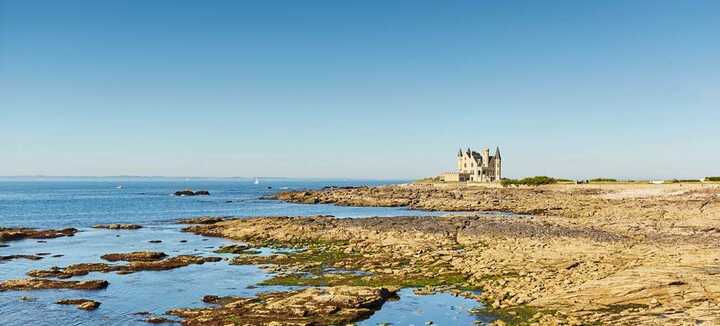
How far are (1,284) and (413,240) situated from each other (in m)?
26.4

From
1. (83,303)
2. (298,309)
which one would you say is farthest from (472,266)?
(83,303)

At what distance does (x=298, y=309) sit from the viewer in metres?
20.8

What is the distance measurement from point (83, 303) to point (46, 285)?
17.5ft

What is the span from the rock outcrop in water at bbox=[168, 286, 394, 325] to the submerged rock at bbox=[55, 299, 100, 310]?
12.9ft

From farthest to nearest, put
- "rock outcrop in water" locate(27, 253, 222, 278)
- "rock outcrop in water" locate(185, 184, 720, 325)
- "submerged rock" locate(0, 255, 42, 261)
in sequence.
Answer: "submerged rock" locate(0, 255, 42, 261)
"rock outcrop in water" locate(27, 253, 222, 278)
"rock outcrop in water" locate(185, 184, 720, 325)

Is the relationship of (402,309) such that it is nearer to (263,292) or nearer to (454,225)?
(263,292)

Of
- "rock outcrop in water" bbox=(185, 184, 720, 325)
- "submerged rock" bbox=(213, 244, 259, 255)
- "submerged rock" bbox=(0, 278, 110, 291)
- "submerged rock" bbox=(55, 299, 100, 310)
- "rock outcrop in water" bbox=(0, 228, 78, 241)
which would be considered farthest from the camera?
"rock outcrop in water" bbox=(0, 228, 78, 241)

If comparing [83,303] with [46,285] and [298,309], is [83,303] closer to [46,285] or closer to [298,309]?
[46,285]

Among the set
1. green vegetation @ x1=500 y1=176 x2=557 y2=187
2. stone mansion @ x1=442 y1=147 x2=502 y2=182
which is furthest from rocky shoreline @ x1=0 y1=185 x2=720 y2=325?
stone mansion @ x1=442 y1=147 x2=502 y2=182

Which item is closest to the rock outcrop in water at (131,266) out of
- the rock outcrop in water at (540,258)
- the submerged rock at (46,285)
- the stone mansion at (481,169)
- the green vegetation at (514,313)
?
the submerged rock at (46,285)

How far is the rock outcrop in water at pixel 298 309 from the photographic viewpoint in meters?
19.8

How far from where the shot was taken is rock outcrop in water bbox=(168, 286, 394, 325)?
781 inches

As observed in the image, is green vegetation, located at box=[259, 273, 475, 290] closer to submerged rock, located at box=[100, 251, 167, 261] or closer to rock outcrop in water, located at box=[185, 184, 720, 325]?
rock outcrop in water, located at box=[185, 184, 720, 325]

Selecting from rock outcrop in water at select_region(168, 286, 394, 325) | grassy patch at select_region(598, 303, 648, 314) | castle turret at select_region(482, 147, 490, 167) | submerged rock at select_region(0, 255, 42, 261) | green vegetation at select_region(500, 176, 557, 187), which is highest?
castle turret at select_region(482, 147, 490, 167)
